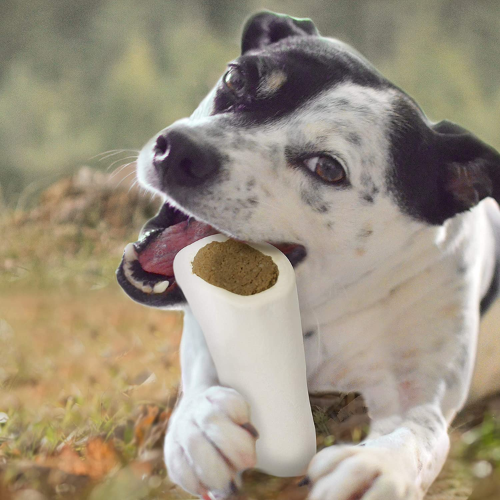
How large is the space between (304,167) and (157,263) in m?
0.42

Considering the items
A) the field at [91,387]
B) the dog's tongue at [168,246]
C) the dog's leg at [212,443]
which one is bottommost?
the field at [91,387]

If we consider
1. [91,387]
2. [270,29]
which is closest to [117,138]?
[270,29]

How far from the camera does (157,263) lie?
1.49 meters

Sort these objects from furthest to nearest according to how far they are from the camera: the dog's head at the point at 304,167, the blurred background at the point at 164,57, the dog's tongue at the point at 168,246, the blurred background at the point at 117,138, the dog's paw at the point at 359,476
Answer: the blurred background at the point at 164,57 → the blurred background at the point at 117,138 → the dog's tongue at the point at 168,246 → the dog's head at the point at 304,167 → the dog's paw at the point at 359,476

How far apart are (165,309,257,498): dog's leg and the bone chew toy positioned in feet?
0.13

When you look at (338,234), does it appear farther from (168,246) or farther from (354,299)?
(168,246)

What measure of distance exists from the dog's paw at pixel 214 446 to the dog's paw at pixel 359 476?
159 millimetres

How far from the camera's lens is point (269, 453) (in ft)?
4.57

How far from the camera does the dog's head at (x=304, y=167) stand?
1376 mm

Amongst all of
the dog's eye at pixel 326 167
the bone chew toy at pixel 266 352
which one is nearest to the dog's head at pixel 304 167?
the dog's eye at pixel 326 167

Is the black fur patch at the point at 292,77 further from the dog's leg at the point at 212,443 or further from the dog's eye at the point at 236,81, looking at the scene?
the dog's leg at the point at 212,443

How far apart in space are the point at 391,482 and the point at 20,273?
4.89 feet

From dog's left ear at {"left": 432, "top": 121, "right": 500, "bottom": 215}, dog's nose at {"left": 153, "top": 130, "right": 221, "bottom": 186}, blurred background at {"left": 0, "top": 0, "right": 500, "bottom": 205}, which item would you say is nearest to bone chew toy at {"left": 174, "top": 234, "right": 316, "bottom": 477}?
dog's nose at {"left": 153, "top": 130, "right": 221, "bottom": 186}

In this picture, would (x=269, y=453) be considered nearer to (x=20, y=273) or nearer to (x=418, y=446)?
(x=418, y=446)
